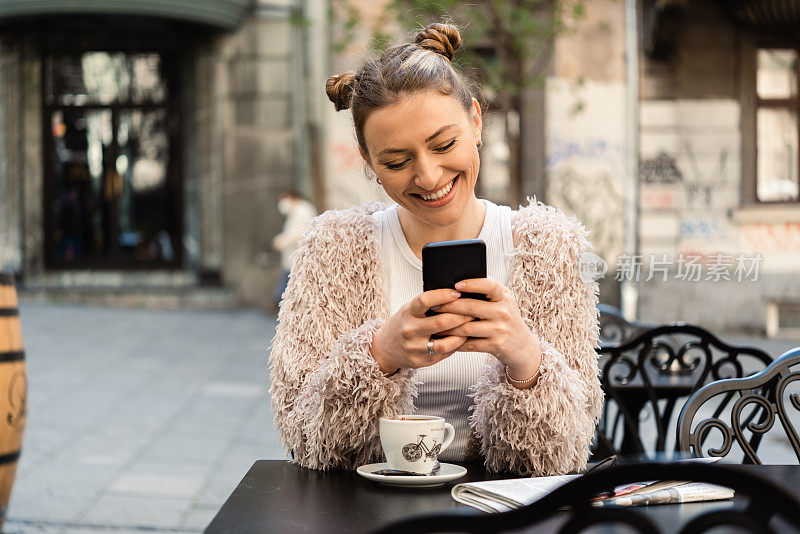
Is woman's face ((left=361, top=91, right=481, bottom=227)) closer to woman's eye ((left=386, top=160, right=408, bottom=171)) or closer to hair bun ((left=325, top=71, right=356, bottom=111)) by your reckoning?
woman's eye ((left=386, top=160, right=408, bottom=171))

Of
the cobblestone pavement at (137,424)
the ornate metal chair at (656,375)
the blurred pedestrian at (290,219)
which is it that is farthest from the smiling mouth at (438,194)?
the blurred pedestrian at (290,219)

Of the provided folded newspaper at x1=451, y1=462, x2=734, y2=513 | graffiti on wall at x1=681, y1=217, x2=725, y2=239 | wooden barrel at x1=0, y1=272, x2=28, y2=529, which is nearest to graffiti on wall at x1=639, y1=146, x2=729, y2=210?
graffiti on wall at x1=681, y1=217, x2=725, y2=239

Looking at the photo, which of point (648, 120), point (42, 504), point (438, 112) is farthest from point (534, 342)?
point (648, 120)

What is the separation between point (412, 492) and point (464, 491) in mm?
106

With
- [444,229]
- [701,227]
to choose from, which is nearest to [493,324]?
[444,229]

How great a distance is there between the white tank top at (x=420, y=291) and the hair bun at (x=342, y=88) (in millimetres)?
280

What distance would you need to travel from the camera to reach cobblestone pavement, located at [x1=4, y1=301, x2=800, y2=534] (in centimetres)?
420

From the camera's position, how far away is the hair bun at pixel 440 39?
2055 millimetres

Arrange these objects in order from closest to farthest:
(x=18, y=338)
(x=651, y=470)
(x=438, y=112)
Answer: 1. (x=651, y=470)
2. (x=438, y=112)
3. (x=18, y=338)

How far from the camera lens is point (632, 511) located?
106 centimetres

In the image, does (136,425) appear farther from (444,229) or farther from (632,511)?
(632,511)

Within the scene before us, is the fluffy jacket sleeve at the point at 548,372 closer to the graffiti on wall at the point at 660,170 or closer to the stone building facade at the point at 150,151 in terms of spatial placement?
the graffiti on wall at the point at 660,170

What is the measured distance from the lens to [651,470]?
1028mm

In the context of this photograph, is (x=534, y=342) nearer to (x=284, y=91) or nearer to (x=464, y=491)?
(x=464, y=491)
